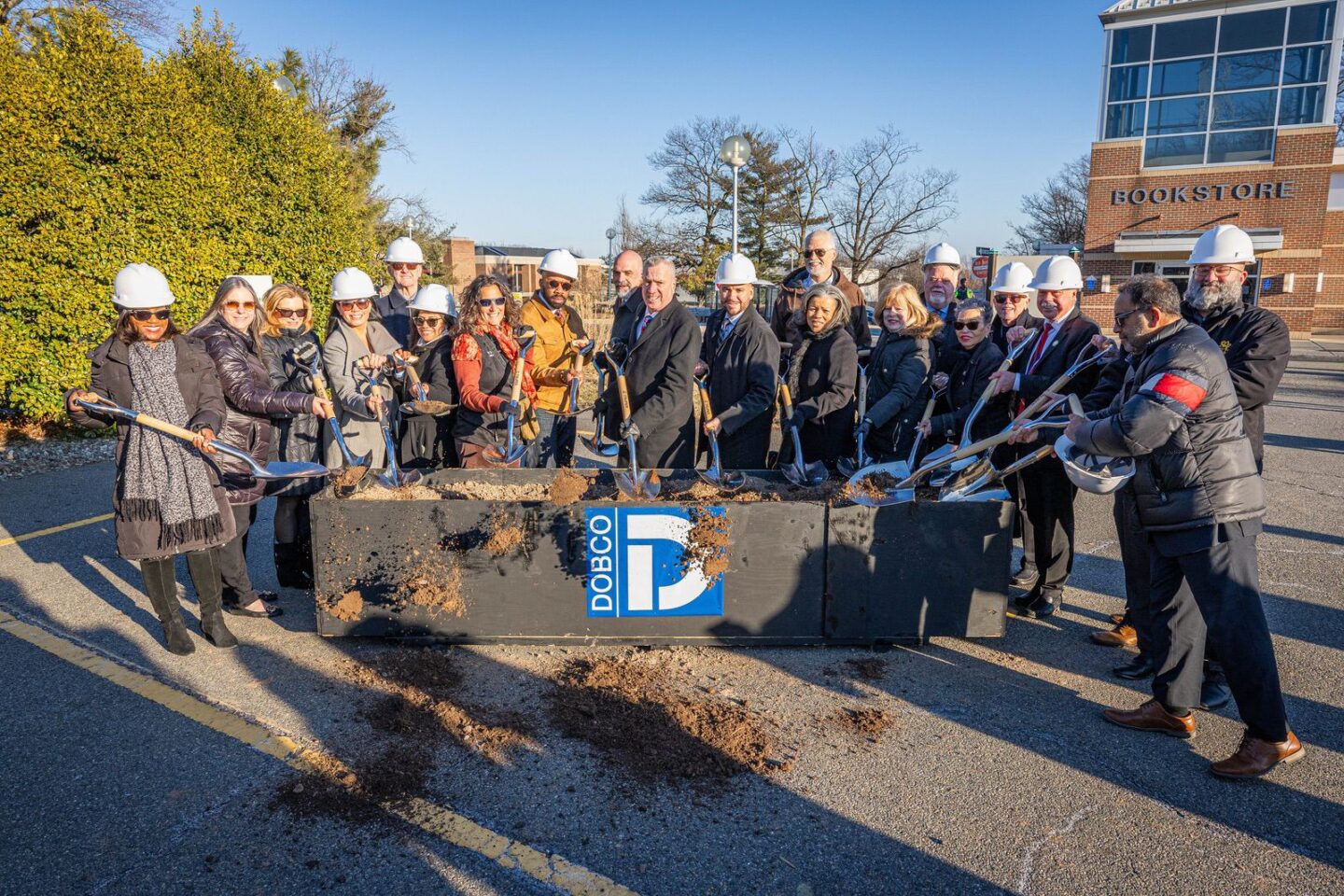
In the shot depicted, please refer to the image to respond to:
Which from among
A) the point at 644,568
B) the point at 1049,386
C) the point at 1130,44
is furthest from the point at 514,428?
the point at 1130,44

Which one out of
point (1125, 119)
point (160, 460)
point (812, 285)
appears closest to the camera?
point (160, 460)

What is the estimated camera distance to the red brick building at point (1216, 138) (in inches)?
1085

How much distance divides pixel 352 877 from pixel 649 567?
1.96 metres

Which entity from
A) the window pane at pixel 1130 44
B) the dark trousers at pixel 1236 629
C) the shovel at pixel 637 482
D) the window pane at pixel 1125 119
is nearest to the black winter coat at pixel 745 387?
the shovel at pixel 637 482

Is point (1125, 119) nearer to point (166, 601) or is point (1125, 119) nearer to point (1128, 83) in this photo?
point (1128, 83)

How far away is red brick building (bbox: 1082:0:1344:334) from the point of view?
2756 cm

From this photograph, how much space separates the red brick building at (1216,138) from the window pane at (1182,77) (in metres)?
0.03

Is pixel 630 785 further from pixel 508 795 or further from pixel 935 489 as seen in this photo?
pixel 935 489

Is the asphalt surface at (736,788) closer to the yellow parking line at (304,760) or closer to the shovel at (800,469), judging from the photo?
the yellow parking line at (304,760)

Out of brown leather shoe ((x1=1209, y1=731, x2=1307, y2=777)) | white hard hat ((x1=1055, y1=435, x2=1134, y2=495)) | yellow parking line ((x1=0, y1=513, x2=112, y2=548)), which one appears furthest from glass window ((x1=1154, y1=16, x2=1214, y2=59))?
yellow parking line ((x1=0, y1=513, x2=112, y2=548))

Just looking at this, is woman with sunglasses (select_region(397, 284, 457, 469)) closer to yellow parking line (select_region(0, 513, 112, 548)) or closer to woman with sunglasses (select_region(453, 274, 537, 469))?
woman with sunglasses (select_region(453, 274, 537, 469))

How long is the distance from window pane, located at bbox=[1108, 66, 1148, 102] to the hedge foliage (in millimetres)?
28487

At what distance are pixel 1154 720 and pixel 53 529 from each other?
7.47 meters

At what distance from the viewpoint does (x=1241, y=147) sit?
28.8m
